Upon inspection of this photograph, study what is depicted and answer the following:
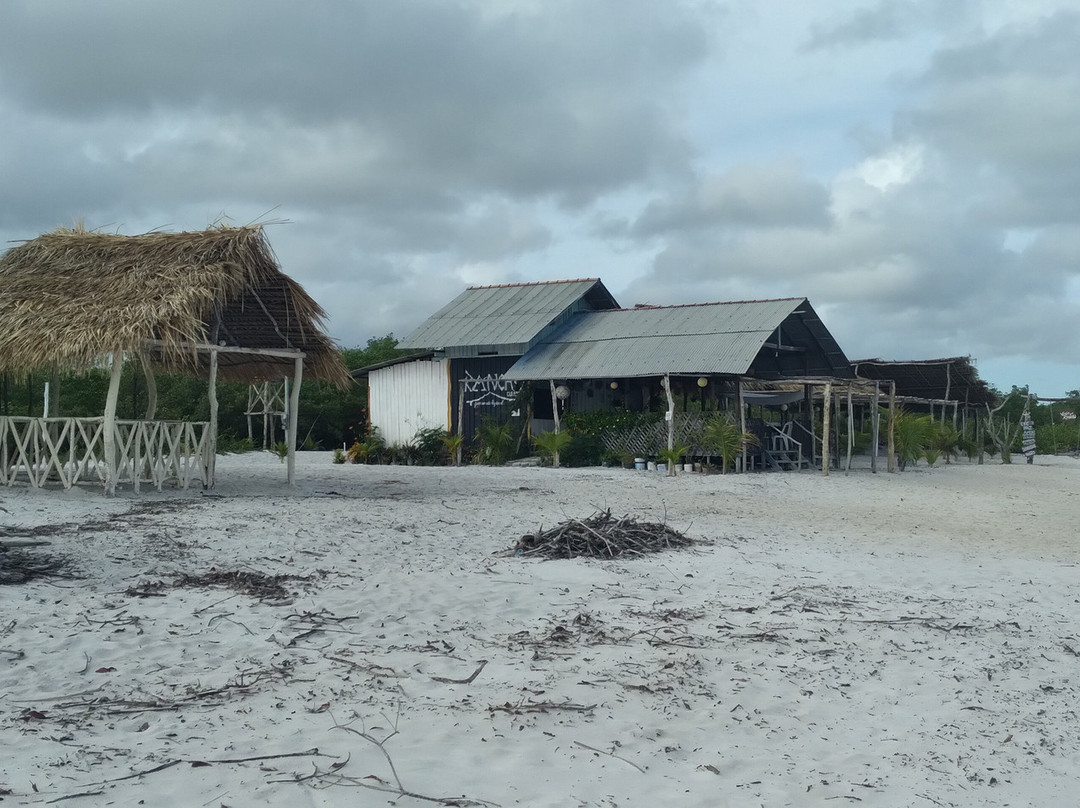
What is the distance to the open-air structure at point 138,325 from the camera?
12156 millimetres

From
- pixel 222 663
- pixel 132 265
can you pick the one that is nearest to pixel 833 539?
pixel 222 663

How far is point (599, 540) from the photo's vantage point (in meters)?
8.91

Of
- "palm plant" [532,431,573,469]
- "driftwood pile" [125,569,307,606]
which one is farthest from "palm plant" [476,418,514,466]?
"driftwood pile" [125,569,307,606]

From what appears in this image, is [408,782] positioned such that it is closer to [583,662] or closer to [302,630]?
[583,662]

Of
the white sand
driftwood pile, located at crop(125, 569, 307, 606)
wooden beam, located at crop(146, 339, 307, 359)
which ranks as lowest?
the white sand

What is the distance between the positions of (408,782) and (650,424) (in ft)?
56.8

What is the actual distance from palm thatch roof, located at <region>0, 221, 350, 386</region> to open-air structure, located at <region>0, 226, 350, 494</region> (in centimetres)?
2

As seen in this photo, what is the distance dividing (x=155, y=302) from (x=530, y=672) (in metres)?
8.95

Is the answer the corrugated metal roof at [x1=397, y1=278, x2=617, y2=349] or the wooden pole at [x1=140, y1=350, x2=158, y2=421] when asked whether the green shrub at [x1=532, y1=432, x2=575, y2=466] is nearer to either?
the corrugated metal roof at [x1=397, y1=278, x2=617, y2=349]

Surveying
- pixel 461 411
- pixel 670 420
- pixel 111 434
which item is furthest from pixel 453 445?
pixel 111 434

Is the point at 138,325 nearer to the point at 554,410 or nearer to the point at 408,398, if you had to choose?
the point at 554,410

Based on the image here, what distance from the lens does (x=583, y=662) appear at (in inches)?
221

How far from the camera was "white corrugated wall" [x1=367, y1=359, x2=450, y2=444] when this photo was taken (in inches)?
950

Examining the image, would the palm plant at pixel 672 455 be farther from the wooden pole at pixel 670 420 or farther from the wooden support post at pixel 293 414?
the wooden support post at pixel 293 414
